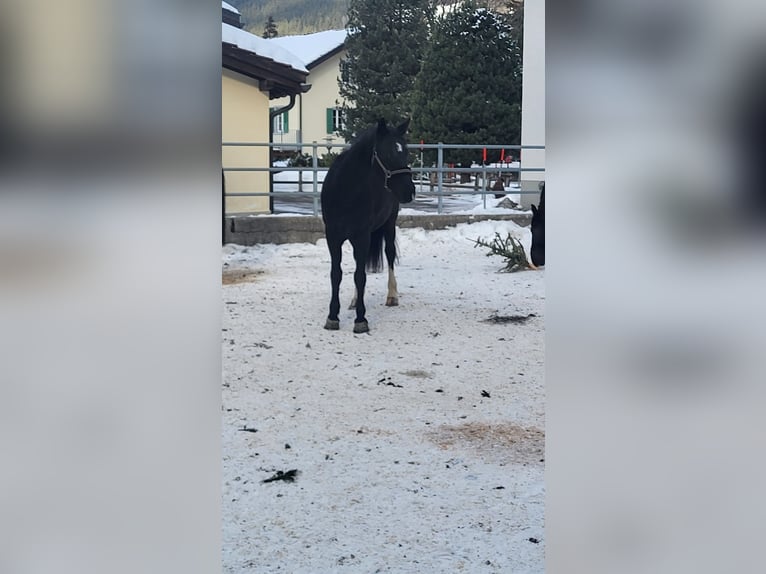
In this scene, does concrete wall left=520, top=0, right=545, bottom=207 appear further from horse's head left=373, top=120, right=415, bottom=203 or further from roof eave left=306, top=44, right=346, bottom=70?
roof eave left=306, top=44, right=346, bottom=70

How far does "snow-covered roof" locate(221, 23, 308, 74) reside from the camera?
38.5ft

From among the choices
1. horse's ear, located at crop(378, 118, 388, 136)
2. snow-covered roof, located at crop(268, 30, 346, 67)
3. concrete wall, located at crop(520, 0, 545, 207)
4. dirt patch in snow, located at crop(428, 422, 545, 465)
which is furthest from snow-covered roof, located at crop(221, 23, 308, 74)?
snow-covered roof, located at crop(268, 30, 346, 67)

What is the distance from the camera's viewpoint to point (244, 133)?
12359 millimetres

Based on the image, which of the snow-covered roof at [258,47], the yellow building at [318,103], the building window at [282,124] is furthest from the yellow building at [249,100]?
the building window at [282,124]

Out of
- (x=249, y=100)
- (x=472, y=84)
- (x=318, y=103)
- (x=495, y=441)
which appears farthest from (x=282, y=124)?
(x=495, y=441)

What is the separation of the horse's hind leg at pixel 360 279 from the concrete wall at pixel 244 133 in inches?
248
